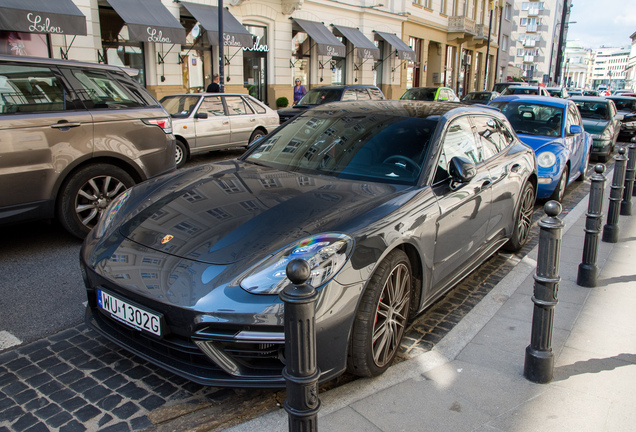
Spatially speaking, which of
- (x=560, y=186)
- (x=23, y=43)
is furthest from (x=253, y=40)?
(x=560, y=186)

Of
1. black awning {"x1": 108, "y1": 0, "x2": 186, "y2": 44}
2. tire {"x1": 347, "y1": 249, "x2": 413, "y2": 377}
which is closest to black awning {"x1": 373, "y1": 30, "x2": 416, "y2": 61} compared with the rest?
black awning {"x1": 108, "y1": 0, "x2": 186, "y2": 44}

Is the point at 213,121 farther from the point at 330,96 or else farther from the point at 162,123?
the point at 162,123

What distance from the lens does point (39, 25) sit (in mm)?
12047

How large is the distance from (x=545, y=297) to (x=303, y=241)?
1.36 meters

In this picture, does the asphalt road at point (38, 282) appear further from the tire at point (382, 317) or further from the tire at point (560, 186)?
the tire at point (560, 186)

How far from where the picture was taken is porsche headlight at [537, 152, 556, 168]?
24.1 ft

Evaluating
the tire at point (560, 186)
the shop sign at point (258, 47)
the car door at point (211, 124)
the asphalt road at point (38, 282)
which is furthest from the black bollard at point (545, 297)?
the shop sign at point (258, 47)

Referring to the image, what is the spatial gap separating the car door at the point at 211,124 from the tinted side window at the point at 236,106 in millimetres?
192

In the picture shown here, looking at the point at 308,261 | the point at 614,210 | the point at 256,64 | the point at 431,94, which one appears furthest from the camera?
the point at 256,64

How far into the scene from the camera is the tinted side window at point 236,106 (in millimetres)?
11492

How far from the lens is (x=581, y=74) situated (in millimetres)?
179500

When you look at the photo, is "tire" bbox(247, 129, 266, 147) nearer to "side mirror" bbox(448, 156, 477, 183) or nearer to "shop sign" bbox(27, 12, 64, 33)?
"shop sign" bbox(27, 12, 64, 33)

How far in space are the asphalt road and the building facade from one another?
27.4 ft

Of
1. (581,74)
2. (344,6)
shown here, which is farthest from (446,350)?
(581,74)
